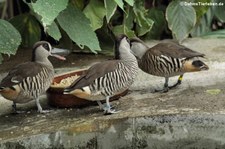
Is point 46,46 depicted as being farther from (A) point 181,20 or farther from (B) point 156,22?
(B) point 156,22

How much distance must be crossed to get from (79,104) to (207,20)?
296 cm

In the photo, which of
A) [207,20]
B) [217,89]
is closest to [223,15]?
[207,20]

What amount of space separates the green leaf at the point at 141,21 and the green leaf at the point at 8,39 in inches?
75.6

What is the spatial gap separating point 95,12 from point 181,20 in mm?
856

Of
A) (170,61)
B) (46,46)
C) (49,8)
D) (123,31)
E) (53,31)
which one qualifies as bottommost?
(123,31)

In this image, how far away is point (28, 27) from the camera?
5.94m

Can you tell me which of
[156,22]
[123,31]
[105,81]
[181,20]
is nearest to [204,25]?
[156,22]

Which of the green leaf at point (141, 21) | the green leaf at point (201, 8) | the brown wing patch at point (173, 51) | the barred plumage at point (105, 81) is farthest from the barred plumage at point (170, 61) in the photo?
the green leaf at point (201, 8)

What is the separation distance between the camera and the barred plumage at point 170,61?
4355 millimetres

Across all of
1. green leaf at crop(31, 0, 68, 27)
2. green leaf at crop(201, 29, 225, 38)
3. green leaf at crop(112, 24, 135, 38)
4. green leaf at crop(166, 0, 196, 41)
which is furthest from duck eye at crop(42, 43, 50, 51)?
green leaf at crop(201, 29, 225, 38)

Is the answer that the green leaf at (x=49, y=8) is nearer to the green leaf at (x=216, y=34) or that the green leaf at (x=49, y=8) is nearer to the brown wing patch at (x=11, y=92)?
the brown wing patch at (x=11, y=92)

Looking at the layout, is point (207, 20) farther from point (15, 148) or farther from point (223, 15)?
point (15, 148)

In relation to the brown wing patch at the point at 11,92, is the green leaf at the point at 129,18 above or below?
below

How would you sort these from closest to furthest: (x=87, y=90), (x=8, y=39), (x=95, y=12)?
(x=87, y=90), (x=8, y=39), (x=95, y=12)
